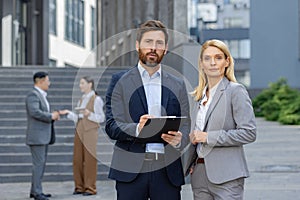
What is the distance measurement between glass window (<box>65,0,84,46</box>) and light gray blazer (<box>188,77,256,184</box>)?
141 ft

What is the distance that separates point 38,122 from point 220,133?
579 cm

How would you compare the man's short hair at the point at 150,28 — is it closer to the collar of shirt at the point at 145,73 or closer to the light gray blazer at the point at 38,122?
the collar of shirt at the point at 145,73

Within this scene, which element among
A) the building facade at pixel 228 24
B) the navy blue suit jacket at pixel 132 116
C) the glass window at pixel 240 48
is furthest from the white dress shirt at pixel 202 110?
the glass window at pixel 240 48

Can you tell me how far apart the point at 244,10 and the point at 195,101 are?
289 feet

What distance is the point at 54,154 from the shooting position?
1301 centimetres

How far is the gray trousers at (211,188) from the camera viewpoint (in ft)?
15.2

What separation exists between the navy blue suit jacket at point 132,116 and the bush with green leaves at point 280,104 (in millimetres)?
16655

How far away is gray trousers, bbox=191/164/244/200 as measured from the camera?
15.2ft

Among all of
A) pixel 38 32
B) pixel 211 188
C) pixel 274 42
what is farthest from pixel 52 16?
pixel 211 188

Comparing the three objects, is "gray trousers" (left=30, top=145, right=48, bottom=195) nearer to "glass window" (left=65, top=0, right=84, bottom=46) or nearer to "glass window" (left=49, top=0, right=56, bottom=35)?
"glass window" (left=49, top=0, right=56, bottom=35)

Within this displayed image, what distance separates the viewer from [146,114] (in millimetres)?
4539

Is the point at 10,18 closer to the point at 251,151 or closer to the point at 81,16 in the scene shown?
the point at 251,151

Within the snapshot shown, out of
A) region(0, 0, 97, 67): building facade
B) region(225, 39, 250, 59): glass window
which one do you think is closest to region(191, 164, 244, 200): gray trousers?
region(0, 0, 97, 67): building facade

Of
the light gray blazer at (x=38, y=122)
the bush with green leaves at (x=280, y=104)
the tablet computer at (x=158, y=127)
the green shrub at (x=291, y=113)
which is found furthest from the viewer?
the bush with green leaves at (x=280, y=104)
